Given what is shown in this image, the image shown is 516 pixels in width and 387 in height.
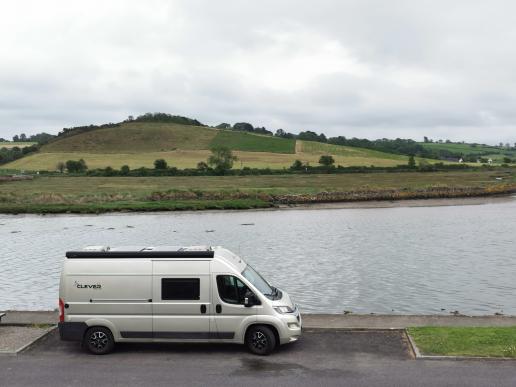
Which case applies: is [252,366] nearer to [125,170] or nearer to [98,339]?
[98,339]

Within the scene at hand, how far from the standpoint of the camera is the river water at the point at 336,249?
89.5 ft

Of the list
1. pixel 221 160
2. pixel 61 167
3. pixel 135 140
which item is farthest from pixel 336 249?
pixel 135 140

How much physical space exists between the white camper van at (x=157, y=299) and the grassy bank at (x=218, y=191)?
196 feet

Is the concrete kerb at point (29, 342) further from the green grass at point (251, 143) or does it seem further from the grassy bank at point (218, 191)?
the green grass at point (251, 143)

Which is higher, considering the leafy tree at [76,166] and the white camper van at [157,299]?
the leafy tree at [76,166]

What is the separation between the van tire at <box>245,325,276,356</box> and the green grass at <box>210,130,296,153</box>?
148 metres

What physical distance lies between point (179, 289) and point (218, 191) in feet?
234

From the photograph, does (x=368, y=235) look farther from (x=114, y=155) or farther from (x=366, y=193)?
(x=114, y=155)

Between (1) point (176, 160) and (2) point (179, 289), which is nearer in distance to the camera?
(2) point (179, 289)

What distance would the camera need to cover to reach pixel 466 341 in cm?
1628

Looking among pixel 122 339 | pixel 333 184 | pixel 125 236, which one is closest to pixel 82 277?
pixel 122 339

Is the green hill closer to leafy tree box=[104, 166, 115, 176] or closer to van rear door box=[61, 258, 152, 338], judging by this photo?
leafy tree box=[104, 166, 115, 176]

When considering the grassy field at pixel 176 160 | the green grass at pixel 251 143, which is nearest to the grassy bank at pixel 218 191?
the grassy field at pixel 176 160

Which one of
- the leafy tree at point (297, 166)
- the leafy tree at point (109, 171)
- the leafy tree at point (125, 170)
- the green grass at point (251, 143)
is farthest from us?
the green grass at point (251, 143)
